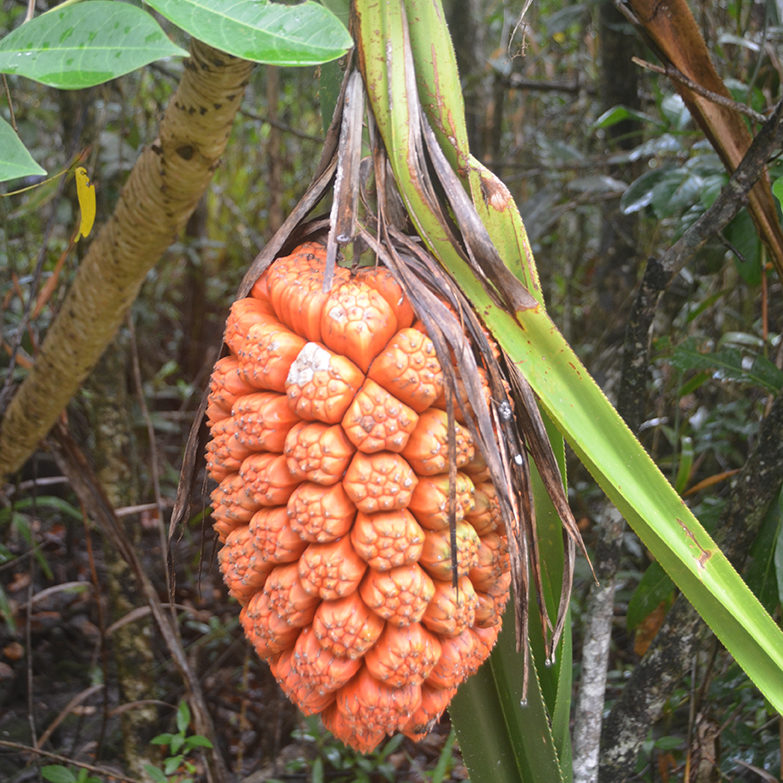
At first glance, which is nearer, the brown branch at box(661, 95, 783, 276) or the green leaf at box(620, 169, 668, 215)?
the brown branch at box(661, 95, 783, 276)

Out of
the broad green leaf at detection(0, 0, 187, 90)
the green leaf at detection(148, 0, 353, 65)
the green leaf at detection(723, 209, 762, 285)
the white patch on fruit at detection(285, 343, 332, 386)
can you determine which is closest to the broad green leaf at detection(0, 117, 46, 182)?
the broad green leaf at detection(0, 0, 187, 90)

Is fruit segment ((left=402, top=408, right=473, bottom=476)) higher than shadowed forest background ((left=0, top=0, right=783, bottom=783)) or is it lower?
higher

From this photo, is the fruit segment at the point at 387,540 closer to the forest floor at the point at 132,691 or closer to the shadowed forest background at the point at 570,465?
the shadowed forest background at the point at 570,465

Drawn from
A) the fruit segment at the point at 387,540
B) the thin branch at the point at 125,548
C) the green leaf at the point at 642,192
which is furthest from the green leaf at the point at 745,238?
the thin branch at the point at 125,548

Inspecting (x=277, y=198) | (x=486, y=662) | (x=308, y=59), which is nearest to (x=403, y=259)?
(x=308, y=59)

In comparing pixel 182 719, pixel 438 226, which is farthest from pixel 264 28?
pixel 182 719

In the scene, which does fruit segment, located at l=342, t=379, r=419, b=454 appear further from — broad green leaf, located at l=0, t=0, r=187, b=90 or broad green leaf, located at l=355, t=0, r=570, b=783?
broad green leaf, located at l=0, t=0, r=187, b=90

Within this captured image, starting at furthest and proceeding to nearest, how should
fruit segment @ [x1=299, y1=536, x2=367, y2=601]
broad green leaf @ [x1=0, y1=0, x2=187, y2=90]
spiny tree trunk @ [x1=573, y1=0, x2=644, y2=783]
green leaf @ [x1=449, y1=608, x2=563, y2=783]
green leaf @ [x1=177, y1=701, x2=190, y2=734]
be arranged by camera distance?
green leaf @ [x1=177, y1=701, x2=190, y2=734], spiny tree trunk @ [x1=573, y1=0, x2=644, y2=783], green leaf @ [x1=449, y1=608, x2=563, y2=783], fruit segment @ [x1=299, y1=536, x2=367, y2=601], broad green leaf @ [x1=0, y1=0, x2=187, y2=90]

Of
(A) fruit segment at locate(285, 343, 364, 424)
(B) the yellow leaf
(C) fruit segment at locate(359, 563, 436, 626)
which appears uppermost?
(B) the yellow leaf
